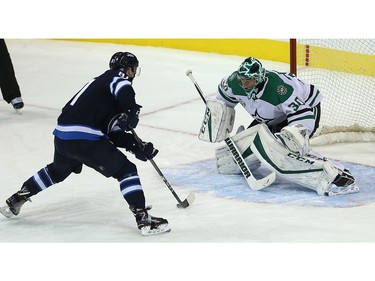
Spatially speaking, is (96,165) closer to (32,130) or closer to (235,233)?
(235,233)

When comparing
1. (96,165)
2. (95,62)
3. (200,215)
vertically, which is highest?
(96,165)

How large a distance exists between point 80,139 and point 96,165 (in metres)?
0.13

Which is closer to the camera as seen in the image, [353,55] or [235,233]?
[235,233]

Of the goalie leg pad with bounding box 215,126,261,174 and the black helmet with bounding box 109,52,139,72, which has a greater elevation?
the black helmet with bounding box 109,52,139,72

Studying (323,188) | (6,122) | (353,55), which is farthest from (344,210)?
(6,122)

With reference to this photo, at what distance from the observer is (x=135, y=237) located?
4.56 m

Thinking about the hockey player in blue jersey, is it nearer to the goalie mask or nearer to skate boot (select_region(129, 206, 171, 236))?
skate boot (select_region(129, 206, 171, 236))

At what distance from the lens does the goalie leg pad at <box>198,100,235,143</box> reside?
17.9ft

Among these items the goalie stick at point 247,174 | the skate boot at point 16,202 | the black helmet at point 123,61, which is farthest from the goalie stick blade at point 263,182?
the skate boot at point 16,202

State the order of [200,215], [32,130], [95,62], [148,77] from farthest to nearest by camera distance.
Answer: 1. [95,62]
2. [148,77]
3. [32,130]
4. [200,215]

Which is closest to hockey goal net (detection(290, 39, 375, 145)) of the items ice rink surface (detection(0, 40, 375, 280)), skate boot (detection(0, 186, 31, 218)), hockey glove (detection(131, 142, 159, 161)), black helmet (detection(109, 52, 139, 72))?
ice rink surface (detection(0, 40, 375, 280))

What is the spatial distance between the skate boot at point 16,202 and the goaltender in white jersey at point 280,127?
1.11m

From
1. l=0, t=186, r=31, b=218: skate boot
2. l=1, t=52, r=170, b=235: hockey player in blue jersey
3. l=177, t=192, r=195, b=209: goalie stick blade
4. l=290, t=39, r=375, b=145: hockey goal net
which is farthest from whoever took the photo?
l=290, t=39, r=375, b=145: hockey goal net

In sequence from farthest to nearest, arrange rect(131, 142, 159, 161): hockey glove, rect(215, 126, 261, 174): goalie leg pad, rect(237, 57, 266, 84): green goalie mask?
rect(215, 126, 261, 174): goalie leg pad
rect(237, 57, 266, 84): green goalie mask
rect(131, 142, 159, 161): hockey glove
